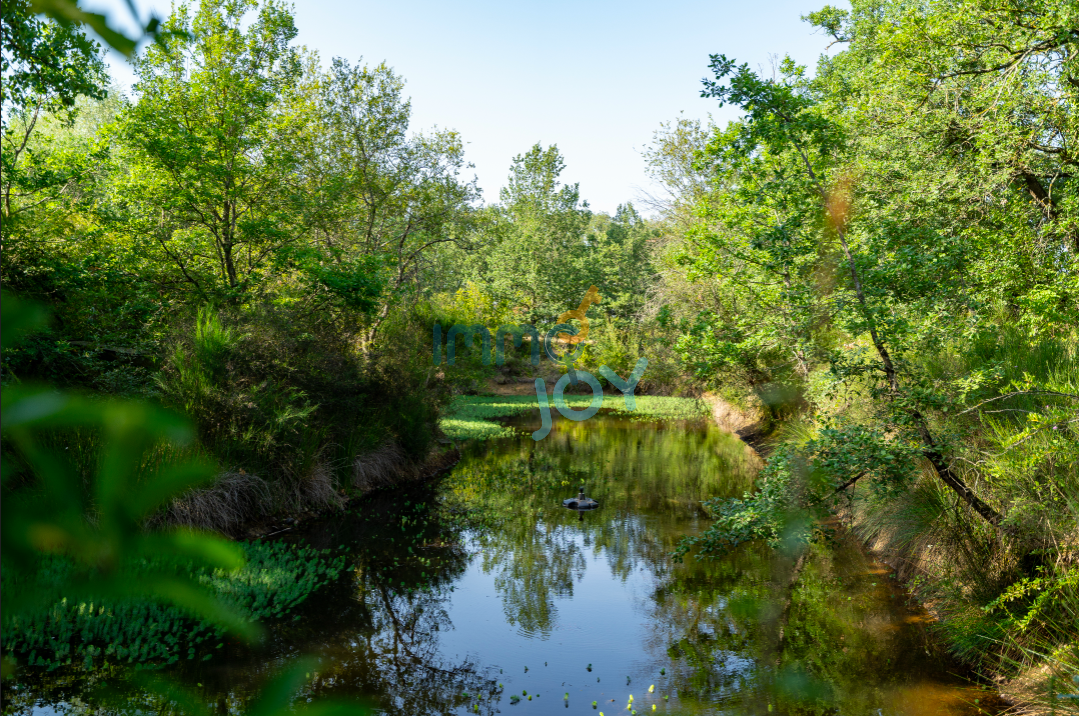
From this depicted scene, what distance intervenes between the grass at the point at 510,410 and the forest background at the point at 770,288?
3.12 meters

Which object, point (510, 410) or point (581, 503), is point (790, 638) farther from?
point (510, 410)

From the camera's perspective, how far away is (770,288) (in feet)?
26.3

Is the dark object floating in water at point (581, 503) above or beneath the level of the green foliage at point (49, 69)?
beneath

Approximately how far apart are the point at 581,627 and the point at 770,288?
4.96 metres

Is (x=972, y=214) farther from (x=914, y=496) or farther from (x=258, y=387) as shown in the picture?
(x=258, y=387)

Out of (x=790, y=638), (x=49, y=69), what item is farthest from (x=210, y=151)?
(x=790, y=638)

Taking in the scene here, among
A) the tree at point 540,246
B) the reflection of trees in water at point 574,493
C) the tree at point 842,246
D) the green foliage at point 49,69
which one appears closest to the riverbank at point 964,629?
the tree at point 842,246

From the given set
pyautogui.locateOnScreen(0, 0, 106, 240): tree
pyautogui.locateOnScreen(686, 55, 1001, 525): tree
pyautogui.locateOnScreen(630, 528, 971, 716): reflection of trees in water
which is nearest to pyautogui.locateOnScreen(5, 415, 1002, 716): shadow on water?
pyautogui.locateOnScreen(630, 528, 971, 716): reflection of trees in water

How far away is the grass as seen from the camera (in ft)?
74.4

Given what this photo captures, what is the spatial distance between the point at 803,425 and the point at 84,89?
1434 cm

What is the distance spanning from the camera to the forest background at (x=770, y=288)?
680 cm

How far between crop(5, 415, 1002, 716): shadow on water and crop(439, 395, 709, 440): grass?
8135 mm

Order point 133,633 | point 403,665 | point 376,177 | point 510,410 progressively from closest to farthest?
point 133,633 → point 403,665 → point 376,177 → point 510,410

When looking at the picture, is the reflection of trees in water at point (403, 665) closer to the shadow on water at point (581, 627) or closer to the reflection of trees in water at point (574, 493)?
the shadow on water at point (581, 627)
